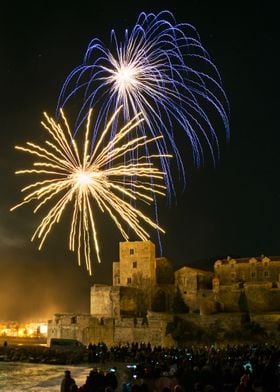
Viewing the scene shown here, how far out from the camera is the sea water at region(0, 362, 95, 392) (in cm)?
2048

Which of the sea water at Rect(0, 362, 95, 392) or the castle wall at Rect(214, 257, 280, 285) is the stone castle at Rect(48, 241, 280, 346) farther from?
the sea water at Rect(0, 362, 95, 392)

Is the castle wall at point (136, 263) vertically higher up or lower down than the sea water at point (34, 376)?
higher up

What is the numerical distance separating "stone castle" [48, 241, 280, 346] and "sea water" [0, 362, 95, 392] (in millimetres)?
14714

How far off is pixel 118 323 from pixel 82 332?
297 centimetres

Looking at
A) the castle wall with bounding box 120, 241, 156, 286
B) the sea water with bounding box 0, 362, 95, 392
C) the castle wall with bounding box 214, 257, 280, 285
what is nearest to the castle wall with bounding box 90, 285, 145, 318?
the castle wall with bounding box 120, 241, 156, 286

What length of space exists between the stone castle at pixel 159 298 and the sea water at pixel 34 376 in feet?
48.3

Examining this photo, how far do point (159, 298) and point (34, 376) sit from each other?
29.1 metres

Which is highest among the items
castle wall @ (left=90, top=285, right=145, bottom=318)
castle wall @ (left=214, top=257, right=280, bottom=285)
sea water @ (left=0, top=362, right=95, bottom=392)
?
castle wall @ (left=214, top=257, right=280, bottom=285)

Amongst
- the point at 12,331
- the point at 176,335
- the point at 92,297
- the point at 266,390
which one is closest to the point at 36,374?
the point at 266,390

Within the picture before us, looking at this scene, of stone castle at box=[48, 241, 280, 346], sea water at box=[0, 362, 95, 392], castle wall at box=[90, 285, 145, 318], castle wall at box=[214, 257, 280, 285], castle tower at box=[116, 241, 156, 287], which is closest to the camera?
sea water at box=[0, 362, 95, 392]

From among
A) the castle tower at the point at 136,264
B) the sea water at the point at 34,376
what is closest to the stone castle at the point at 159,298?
the castle tower at the point at 136,264

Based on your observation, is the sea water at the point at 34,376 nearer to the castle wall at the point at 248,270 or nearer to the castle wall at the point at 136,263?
the castle wall at the point at 136,263

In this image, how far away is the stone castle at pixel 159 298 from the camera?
44.7 metres

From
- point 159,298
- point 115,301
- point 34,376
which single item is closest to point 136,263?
point 159,298
